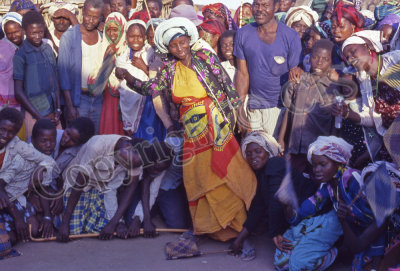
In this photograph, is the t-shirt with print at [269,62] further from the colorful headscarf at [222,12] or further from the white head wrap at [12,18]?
the white head wrap at [12,18]

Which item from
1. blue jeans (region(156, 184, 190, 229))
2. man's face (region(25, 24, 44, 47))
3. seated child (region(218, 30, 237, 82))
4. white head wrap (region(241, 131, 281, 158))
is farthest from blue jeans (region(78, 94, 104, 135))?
white head wrap (region(241, 131, 281, 158))

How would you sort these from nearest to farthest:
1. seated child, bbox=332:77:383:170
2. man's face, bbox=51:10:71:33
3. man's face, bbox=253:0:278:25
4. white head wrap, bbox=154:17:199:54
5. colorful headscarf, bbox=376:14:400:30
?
seated child, bbox=332:77:383:170, white head wrap, bbox=154:17:199:54, man's face, bbox=253:0:278:25, colorful headscarf, bbox=376:14:400:30, man's face, bbox=51:10:71:33

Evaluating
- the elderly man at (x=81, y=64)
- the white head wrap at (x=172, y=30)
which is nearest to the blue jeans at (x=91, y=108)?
the elderly man at (x=81, y=64)

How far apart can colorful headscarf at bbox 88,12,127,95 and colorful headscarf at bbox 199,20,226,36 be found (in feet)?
3.21

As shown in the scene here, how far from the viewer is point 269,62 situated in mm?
5074

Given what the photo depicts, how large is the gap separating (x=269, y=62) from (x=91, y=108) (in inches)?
82.3

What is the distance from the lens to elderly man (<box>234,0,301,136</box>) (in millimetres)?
5051

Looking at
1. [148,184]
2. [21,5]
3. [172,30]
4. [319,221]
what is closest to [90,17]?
[21,5]

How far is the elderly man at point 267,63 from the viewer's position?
5051 mm

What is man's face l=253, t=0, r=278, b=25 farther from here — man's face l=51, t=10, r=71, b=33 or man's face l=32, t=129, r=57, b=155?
man's face l=51, t=10, r=71, b=33

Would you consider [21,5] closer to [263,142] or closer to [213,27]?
[213,27]

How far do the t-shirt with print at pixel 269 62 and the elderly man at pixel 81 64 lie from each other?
1774mm

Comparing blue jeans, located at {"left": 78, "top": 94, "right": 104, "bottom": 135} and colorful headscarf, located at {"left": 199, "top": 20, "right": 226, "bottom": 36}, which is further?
colorful headscarf, located at {"left": 199, "top": 20, "right": 226, "bottom": 36}

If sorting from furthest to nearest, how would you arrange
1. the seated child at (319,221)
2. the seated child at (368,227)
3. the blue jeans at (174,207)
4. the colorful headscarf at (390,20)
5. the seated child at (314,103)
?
the colorful headscarf at (390,20), the blue jeans at (174,207), the seated child at (314,103), the seated child at (319,221), the seated child at (368,227)
